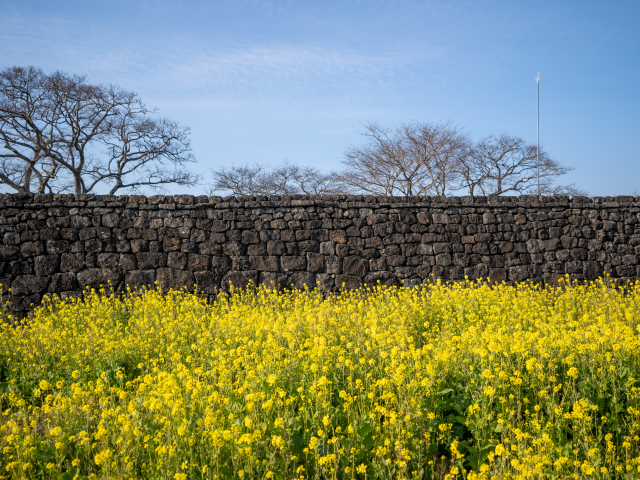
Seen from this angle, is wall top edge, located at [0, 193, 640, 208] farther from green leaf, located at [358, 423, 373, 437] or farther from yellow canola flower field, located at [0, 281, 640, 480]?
green leaf, located at [358, 423, 373, 437]

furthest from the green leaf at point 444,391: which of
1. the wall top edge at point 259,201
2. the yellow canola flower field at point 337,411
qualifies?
the wall top edge at point 259,201

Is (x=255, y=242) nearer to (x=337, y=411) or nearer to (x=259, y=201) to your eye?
(x=259, y=201)

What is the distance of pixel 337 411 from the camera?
341 cm

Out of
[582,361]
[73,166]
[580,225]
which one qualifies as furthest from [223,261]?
[73,166]

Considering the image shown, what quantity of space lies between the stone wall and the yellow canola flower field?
3.91 meters

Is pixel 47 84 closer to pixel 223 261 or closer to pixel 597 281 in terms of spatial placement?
pixel 223 261

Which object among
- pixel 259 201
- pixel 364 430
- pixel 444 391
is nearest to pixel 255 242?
pixel 259 201

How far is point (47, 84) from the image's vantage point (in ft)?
66.1

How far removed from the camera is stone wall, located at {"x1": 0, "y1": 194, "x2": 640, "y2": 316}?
9281 mm

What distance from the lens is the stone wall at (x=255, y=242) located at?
9281mm

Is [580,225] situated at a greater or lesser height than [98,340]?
greater

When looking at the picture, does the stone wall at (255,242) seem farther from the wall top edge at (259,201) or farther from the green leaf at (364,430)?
the green leaf at (364,430)

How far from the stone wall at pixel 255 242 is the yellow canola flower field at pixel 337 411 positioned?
3.91 metres

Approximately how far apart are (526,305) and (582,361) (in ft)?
8.44
